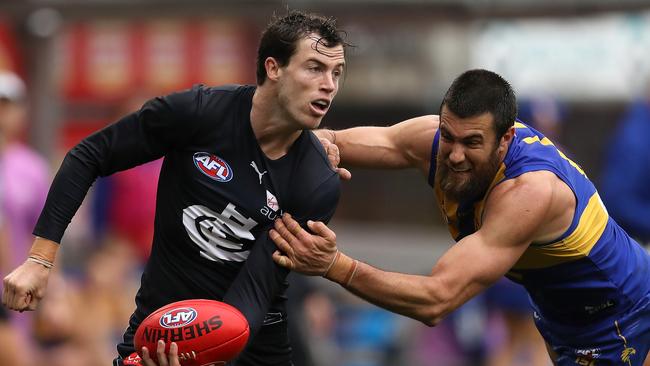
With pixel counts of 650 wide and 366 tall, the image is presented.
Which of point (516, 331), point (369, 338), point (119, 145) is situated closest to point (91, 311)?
point (369, 338)

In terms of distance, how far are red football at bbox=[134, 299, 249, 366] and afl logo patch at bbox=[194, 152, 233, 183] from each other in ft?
1.87

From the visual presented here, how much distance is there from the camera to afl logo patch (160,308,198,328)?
5.07 metres

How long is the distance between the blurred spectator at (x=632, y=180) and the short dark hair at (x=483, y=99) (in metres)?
2.88

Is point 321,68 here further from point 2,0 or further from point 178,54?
point 178,54

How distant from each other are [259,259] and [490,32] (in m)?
5.54

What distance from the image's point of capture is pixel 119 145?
537 centimetres

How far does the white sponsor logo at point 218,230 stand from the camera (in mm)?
5410

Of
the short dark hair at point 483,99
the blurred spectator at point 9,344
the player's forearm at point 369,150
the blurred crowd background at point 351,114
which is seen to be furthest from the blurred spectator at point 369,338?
the short dark hair at point 483,99

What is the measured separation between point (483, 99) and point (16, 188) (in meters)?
4.19

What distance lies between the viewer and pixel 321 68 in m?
5.32

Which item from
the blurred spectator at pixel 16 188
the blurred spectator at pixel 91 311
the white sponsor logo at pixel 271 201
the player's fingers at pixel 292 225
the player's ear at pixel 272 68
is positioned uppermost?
the player's ear at pixel 272 68

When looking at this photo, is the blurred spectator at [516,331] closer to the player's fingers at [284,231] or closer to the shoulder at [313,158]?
the shoulder at [313,158]

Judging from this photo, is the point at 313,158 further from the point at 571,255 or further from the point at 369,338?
the point at 369,338

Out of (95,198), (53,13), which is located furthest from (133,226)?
(53,13)
